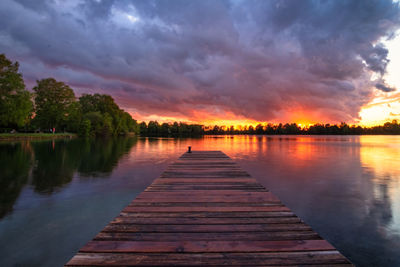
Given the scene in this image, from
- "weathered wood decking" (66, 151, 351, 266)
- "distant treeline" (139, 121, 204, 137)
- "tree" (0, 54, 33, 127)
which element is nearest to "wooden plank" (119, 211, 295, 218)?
"weathered wood decking" (66, 151, 351, 266)

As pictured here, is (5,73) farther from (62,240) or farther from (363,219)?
(363,219)

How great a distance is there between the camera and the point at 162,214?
4.16 meters

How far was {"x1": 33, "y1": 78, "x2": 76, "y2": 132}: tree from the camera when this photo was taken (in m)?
53.2

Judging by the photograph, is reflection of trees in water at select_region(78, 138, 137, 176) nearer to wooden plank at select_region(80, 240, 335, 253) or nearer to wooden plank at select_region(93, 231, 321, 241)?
wooden plank at select_region(93, 231, 321, 241)

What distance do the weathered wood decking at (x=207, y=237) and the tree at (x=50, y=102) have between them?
200 ft

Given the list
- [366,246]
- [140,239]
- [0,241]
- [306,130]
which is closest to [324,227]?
[366,246]

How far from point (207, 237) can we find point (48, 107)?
63722mm

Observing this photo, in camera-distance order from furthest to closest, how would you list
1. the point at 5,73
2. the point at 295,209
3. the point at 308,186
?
1. the point at 5,73
2. the point at 308,186
3. the point at 295,209

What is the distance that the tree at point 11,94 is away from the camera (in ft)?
122

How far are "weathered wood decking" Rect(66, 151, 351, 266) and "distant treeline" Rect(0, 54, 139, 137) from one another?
1867 inches

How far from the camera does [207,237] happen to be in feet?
10.6

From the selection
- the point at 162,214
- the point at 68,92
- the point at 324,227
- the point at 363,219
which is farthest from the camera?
the point at 68,92

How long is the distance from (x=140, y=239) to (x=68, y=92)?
6468 centimetres

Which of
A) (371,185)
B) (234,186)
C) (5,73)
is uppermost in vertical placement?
(5,73)
